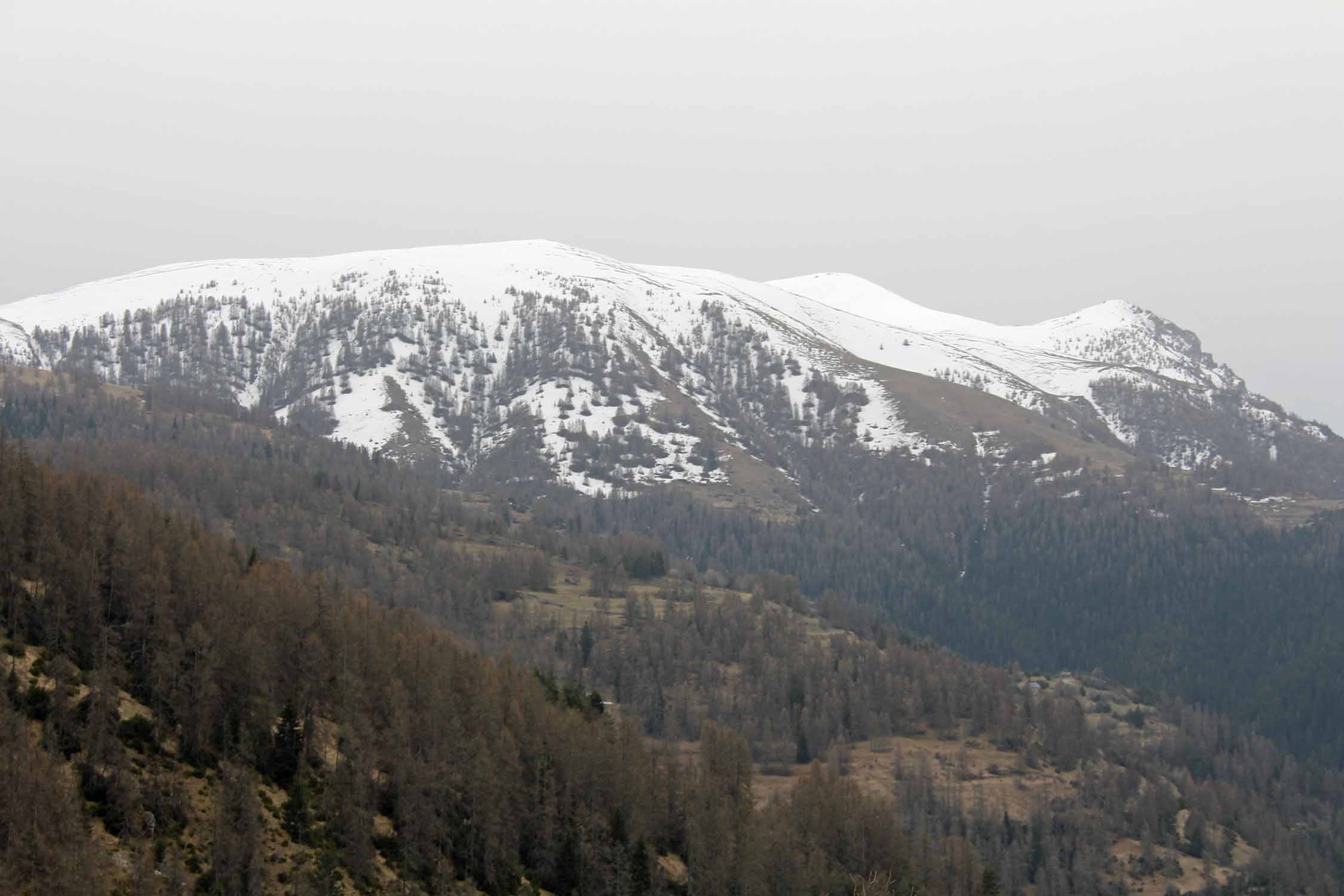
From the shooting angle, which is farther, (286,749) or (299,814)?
(286,749)

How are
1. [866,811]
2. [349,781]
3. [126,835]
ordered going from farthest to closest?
1. [866,811]
2. [349,781]
3. [126,835]

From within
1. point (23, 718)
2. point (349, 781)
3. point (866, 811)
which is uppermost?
point (23, 718)

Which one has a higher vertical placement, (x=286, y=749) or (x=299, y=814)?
(x=286, y=749)

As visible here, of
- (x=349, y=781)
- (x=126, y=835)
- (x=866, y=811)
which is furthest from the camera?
(x=866, y=811)

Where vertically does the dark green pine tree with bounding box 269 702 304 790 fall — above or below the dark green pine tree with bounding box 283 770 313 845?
above

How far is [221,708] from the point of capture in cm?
10775

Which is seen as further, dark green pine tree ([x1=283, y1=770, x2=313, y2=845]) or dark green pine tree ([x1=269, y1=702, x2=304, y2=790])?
dark green pine tree ([x1=269, y1=702, x2=304, y2=790])

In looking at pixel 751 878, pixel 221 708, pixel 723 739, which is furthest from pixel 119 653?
pixel 723 739

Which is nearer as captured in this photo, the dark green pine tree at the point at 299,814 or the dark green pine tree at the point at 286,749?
the dark green pine tree at the point at 299,814

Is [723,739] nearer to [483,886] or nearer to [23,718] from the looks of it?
[483,886]

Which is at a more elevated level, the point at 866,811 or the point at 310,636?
the point at 310,636

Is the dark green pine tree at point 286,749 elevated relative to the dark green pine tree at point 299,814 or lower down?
elevated

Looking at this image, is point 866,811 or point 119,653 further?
point 866,811

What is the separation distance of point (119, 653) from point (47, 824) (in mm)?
34998
